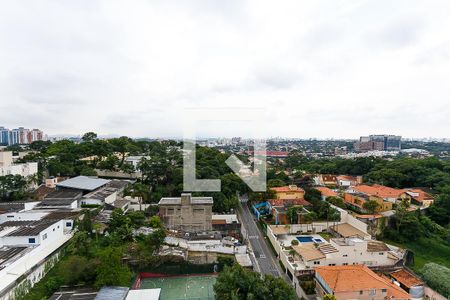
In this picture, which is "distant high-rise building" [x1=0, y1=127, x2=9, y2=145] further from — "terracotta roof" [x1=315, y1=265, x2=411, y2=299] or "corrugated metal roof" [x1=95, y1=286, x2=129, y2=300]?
"terracotta roof" [x1=315, y1=265, x2=411, y2=299]

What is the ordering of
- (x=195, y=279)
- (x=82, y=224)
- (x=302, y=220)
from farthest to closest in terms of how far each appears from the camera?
(x=302, y=220) → (x=82, y=224) → (x=195, y=279)

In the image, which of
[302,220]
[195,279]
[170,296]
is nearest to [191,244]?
[195,279]

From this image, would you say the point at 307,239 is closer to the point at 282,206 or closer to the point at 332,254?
the point at 332,254

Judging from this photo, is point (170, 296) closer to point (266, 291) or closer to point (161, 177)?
point (266, 291)

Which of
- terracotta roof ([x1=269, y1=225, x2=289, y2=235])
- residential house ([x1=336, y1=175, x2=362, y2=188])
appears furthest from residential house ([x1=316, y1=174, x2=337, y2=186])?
terracotta roof ([x1=269, y1=225, x2=289, y2=235])

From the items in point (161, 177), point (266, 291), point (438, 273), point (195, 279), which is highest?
point (161, 177)

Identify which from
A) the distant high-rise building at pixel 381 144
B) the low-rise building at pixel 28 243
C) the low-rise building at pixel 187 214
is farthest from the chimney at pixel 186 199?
the distant high-rise building at pixel 381 144
